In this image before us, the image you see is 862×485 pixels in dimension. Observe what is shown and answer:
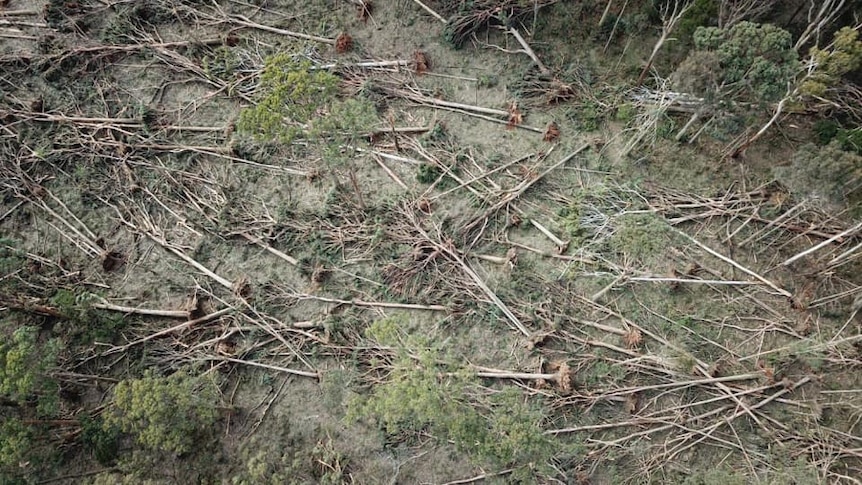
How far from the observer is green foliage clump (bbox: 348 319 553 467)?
4922 millimetres

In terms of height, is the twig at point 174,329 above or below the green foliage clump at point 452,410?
below

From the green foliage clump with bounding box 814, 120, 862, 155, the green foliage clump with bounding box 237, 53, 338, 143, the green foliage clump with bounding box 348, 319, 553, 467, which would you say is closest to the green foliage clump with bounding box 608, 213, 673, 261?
the green foliage clump with bounding box 814, 120, 862, 155

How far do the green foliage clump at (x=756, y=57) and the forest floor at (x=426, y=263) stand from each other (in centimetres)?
143

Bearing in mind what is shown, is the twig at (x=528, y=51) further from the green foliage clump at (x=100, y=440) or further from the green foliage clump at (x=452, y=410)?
the green foliage clump at (x=100, y=440)

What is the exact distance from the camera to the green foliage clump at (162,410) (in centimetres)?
529

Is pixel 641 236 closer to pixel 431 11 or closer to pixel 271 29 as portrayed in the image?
pixel 431 11

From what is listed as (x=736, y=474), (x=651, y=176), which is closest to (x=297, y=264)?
(x=651, y=176)

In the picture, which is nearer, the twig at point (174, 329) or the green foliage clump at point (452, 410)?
the green foliage clump at point (452, 410)

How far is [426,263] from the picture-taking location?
6734 mm

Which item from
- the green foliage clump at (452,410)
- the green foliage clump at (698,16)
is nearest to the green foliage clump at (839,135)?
the green foliage clump at (698,16)

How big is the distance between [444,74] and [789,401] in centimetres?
598

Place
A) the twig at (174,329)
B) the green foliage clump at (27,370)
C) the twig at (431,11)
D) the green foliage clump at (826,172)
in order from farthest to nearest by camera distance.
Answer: the twig at (431,11), the twig at (174,329), the green foliage clump at (826,172), the green foliage clump at (27,370)

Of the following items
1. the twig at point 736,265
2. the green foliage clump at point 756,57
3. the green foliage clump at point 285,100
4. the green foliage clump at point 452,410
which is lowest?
the green foliage clump at point 452,410

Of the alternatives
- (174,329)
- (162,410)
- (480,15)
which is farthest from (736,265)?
(174,329)
